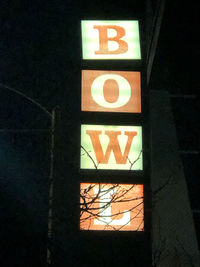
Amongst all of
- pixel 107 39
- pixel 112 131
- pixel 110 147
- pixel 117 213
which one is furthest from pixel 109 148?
pixel 107 39

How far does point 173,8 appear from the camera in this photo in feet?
32.8

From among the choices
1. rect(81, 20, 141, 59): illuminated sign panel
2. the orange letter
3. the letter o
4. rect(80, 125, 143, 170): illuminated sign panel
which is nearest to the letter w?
rect(80, 125, 143, 170): illuminated sign panel

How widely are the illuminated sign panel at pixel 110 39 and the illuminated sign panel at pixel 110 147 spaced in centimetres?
179

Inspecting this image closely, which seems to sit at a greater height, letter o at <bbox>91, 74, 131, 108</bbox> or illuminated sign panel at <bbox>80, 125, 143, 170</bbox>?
letter o at <bbox>91, 74, 131, 108</bbox>

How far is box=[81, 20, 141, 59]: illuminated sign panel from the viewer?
1284cm

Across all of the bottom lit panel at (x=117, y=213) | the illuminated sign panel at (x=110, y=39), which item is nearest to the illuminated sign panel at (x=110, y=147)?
the bottom lit panel at (x=117, y=213)

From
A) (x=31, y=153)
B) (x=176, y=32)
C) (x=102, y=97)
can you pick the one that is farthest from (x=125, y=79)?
(x=31, y=153)

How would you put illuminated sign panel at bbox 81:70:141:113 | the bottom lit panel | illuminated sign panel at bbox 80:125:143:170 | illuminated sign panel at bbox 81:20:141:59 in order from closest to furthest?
the bottom lit panel < illuminated sign panel at bbox 80:125:143:170 < illuminated sign panel at bbox 81:70:141:113 < illuminated sign panel at bbox 81:20:141:59

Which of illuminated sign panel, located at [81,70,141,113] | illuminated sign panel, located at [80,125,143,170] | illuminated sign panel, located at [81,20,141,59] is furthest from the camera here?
illuminated sign panel, located at [81,20,141,59]

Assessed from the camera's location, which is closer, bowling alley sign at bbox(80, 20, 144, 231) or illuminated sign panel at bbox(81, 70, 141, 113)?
bowling alley sign at bbox(80, 20, 144, 231)

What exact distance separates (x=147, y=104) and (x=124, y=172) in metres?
1.63

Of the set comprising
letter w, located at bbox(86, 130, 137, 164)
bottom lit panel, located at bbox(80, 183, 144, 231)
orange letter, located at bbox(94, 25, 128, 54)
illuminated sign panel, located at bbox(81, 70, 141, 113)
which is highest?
orange letter, located at bbox(94, 25, 128, 54)

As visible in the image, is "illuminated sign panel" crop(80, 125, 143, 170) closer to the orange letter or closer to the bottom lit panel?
the bottom lit panel

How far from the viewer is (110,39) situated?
13.0 metres
